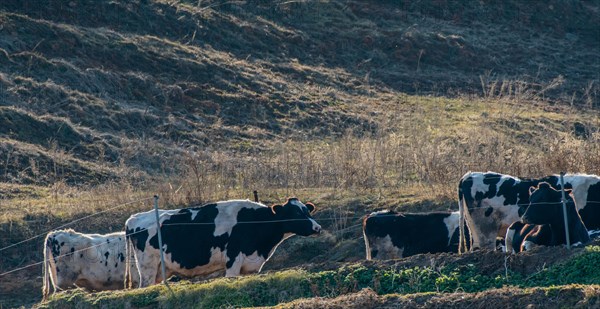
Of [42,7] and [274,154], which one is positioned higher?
[42,7]

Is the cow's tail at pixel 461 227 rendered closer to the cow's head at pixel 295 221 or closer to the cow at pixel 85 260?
the cow's head at pixel 295 221

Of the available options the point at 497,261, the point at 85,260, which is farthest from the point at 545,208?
the point at 85,260

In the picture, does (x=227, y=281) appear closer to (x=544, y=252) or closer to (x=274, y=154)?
(x=544, y=252)

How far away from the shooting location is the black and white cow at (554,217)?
19172mm

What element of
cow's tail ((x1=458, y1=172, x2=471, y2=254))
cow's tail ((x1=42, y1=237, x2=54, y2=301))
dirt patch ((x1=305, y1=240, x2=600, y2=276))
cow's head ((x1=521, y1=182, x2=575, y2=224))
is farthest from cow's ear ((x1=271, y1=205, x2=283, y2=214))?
cow's head ((x1=521, y1=182, x2=575, y2=224))

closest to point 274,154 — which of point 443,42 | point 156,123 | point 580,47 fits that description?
point 156,123

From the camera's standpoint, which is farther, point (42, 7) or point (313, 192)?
point (42, 7)

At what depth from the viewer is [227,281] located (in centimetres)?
1831

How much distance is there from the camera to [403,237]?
2256cm

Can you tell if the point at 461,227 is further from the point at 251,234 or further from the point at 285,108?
the point at 285,108

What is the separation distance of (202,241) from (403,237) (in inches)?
150

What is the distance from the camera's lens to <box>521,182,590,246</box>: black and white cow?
62.9 feet

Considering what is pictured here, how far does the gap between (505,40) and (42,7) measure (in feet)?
64.7

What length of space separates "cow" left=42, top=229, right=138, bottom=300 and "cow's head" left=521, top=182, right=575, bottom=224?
27.2 feet
